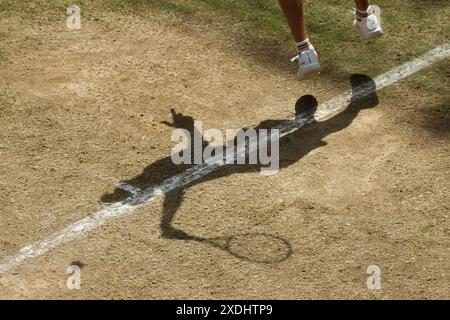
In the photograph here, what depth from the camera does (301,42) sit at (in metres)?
9.90

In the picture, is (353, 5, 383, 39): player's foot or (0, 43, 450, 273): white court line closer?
(0, 43, 450, 273): white court line

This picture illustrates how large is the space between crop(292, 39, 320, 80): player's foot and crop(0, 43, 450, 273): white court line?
0.34 metres

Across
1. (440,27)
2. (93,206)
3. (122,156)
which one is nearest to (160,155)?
(122,156)

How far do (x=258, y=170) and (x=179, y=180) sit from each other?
71 cm

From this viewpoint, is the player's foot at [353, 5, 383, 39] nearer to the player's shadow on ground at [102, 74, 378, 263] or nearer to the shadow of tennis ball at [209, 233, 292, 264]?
the player's shadow on ground at [102, 74, 378, 263]

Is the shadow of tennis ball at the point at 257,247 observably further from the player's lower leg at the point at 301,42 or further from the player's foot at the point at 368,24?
the player's foot at the point at 368,24

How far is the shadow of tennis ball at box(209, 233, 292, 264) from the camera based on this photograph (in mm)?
7809

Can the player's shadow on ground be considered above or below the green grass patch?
below

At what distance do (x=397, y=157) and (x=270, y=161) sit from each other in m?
1.14

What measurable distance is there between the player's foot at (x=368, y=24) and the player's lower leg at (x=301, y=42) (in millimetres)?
728

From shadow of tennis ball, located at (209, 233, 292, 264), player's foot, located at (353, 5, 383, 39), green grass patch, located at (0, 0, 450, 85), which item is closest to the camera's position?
shadow of tennis ball, located at (209, 233, 292, 264)

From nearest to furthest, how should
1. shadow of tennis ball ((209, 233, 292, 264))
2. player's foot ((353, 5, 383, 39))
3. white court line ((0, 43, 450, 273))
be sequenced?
shadow of tennis ball ((209, 233, 292, 264))
white court line ((0, 43, 450, 273))
player's foot ((353, 5, 383, 39))

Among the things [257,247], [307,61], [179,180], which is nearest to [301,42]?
[307,61]

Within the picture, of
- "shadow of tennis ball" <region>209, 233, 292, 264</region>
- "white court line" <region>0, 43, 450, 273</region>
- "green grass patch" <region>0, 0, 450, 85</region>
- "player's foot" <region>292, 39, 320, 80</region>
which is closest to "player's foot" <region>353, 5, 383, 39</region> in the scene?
"green grass patch" <region>0, 0, 450, 85</region>
